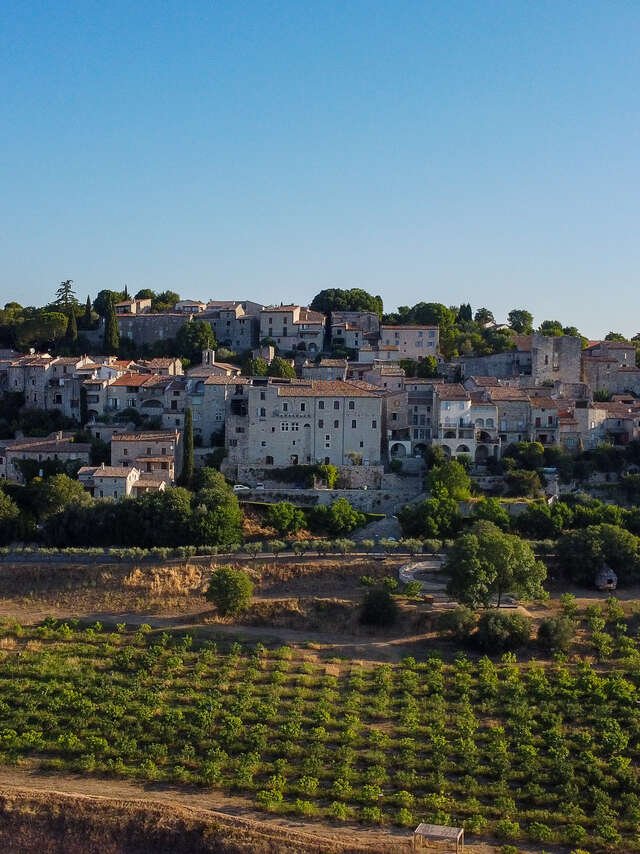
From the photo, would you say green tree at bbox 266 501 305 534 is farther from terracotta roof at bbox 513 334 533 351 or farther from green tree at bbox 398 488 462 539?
terracotta roof at bbox 513 334 533 351

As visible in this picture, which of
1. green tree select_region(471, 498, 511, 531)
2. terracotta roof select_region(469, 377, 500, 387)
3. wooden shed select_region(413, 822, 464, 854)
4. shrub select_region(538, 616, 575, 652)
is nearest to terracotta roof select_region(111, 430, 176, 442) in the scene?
green tree select_region(471, 498, 511, 531)

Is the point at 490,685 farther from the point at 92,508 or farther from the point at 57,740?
the point at 92,508

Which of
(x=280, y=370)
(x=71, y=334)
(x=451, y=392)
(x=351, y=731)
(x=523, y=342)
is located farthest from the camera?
(x=71, y=334)

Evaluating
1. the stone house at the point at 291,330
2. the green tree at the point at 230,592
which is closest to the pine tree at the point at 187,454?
the green tree at the point at 230,592

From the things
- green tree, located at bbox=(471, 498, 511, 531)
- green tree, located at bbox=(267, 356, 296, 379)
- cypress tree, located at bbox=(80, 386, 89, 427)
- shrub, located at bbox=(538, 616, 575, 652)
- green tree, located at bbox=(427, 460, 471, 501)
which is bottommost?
shrub, located at bbox=(538, 616, 575, 652)

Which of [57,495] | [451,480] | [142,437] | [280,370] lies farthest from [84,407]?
[451,480]

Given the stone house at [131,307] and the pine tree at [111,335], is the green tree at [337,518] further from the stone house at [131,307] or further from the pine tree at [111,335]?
the stone house at [131,307]

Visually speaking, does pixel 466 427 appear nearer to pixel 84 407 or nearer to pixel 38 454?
pixel 84 407
